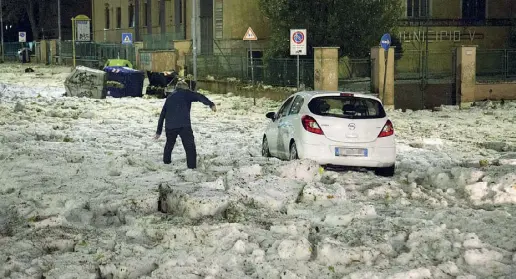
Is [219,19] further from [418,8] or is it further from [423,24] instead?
[423,24]

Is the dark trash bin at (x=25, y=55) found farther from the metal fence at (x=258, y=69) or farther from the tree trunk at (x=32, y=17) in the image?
the metal fence at (x=258, y=69)

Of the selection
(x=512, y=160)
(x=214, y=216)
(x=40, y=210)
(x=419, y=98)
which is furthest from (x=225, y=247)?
(x=419, y=98)

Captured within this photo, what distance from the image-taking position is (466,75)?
1063 inches

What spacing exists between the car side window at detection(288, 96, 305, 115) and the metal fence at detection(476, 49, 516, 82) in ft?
51.7

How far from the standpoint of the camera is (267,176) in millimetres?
11281

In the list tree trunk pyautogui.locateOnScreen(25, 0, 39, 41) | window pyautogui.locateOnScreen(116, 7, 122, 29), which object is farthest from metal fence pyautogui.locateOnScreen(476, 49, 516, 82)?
tree trunk pyautogui.locateOnScreen(25, 0, 39, 41)

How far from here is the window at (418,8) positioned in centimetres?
3822

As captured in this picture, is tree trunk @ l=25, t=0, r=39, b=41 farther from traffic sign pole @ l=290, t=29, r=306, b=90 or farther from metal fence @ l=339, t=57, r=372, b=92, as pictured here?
traffic sign pole @ l=290, t=29, r=306, b=90

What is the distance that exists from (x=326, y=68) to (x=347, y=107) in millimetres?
13347

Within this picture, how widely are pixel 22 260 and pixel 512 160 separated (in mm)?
9760

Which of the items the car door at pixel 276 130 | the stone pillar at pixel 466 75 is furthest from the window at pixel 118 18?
the car door at pixel 276 130

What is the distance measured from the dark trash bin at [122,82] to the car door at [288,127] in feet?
60.4

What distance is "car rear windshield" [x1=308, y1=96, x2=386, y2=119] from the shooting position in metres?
13.3

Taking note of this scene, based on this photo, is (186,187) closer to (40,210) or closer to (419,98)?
(40,210)
